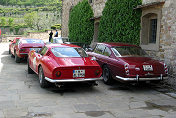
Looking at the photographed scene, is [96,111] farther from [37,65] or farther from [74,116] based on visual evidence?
[37,65]

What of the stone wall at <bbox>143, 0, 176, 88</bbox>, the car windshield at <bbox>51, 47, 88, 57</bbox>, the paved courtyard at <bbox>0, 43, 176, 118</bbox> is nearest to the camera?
the paved courtyard at <bbox>0, 43, 176, 118</bbox>

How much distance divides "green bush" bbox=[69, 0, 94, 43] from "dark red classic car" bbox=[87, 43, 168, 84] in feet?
29.6

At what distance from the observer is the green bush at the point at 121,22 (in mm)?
11766

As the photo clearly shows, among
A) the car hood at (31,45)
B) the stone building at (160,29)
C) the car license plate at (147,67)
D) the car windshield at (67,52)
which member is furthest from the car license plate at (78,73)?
the car hood at (31,45)

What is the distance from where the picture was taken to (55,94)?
697 cm

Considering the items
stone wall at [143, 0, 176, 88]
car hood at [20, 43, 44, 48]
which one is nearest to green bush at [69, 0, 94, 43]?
car hood at [20, 43, 44, 48]

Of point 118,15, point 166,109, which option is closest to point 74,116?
point 166,109

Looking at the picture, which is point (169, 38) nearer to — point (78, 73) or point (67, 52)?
point (67, 52)

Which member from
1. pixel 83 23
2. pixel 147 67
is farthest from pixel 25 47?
pixel 147 67

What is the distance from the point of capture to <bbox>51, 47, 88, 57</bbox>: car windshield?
25.6 feet

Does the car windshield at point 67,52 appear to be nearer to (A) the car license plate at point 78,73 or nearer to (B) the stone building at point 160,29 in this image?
(A) the car license plate at point 78,73

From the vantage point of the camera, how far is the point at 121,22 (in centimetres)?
1266

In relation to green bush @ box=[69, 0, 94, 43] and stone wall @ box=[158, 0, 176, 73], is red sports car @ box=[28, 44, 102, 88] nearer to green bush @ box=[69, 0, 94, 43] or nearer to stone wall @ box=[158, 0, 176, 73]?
stone wall @ box=[158, 0, 176, 73]

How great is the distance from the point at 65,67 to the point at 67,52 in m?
1.23
